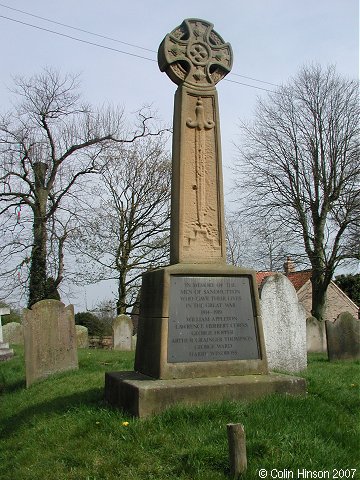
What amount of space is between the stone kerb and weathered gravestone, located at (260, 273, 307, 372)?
9551 millimetres

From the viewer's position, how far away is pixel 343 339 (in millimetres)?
12500

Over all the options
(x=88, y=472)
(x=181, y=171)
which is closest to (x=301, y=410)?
(x=88, y=472)

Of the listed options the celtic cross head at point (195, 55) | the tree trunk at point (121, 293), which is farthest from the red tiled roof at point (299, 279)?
the celtic cross head at point (195, 55)

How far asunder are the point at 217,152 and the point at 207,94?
0.76 meters

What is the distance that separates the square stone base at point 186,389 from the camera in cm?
455

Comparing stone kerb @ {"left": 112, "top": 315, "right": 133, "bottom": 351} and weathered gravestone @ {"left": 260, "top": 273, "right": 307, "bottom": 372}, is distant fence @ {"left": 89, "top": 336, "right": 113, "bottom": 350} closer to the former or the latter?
stone kerb @ {"left": 112, "top": 315, "right": 133, "bottom": 351}

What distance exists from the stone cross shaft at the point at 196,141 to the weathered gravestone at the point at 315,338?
41.0 ft

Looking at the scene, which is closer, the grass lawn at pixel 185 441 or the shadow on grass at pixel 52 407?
the grass lawn at pixel 185 441

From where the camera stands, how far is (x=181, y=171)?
19.0 ft

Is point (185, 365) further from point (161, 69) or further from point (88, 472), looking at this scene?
point (161, 69)

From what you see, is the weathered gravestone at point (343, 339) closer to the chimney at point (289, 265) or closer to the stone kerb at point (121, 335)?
the stone kerb at point (121, 335)

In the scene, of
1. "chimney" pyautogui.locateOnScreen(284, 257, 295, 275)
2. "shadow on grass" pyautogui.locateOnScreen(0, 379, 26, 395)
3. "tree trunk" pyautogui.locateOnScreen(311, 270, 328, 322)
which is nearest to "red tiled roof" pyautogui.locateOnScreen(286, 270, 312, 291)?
"chimney" pyautogui.locateOnScreen(284, 257, 295, 275)

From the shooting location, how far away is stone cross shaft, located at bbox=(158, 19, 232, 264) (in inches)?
227

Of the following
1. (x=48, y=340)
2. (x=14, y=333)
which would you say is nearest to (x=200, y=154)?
(x=48, y=340)
